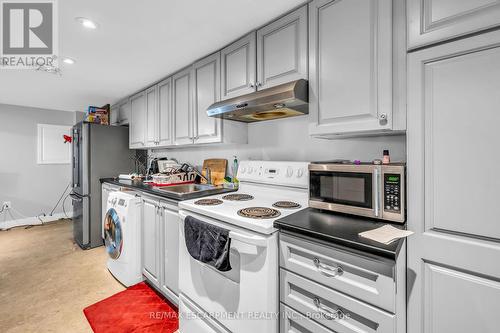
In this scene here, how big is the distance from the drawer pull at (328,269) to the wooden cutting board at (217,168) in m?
1.53

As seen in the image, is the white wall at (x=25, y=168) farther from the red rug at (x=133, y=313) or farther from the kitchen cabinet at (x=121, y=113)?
the red rug at (x=133, y=313)

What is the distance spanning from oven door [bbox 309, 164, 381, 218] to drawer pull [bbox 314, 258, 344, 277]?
337 mm

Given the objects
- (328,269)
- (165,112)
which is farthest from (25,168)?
(328,269)

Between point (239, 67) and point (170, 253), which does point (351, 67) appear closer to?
point (239, 67)

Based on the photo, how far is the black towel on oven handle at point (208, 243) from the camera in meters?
1.25

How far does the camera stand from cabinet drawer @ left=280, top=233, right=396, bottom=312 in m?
0.84

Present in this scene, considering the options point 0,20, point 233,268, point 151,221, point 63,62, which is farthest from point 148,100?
point 233,268

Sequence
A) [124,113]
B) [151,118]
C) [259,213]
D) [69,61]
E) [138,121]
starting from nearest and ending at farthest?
[259,213] → [69,61] → [151,118] → [138,121] → [124,113]

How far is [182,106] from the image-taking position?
2457 mm

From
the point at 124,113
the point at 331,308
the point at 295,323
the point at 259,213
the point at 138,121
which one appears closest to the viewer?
the point at 331,308

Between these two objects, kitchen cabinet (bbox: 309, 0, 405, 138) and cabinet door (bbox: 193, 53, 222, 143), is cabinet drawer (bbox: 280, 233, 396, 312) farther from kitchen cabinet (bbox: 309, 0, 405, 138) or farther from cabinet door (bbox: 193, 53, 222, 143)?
cabinet door (bbox: 193, 53, 222, 143)

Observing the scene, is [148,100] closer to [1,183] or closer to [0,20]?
[0,20]

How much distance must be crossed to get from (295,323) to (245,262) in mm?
359

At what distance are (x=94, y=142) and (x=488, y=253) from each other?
3.85 metres
